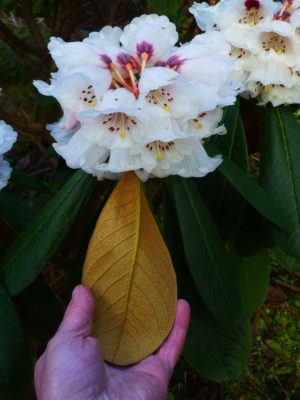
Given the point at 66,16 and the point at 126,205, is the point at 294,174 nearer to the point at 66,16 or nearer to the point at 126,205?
the point at 126,205

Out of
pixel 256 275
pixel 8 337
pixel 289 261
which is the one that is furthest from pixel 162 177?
pixel 256 275

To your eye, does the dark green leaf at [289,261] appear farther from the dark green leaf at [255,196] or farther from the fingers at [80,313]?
the fingers at [80,313]

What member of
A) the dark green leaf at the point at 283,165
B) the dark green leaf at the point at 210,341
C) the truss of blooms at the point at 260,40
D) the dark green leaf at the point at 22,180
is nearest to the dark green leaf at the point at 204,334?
the dark green leaf at the point at 210,341

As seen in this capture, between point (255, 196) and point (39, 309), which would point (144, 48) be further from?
point (39, 309)

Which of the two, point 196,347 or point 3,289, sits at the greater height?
point 3,289

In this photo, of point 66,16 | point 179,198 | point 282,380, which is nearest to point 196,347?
point 179,198

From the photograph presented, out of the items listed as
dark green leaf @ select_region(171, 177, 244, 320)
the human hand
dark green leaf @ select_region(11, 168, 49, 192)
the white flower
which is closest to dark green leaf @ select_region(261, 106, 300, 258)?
dark green leaf @ select_region(171, 177, 244, 320)

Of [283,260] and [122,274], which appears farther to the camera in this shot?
[283,260]
